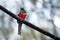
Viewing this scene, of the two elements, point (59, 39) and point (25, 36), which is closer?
point (59, 39)

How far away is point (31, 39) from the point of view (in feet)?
14.1

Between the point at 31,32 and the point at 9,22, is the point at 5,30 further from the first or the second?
the point at 31,32

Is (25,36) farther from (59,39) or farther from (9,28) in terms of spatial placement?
(59,39)

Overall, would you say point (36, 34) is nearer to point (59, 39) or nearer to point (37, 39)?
point (37, 39)

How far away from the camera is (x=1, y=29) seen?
443 cm

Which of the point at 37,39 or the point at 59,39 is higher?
the point at 59,39

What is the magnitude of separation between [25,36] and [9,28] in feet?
1.10

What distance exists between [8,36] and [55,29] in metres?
0.86

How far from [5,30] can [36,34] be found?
1.89 ft

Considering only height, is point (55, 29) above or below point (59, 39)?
below

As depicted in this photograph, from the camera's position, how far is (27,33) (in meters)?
4.39

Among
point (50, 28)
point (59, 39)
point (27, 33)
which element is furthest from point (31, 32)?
point (59, 39)

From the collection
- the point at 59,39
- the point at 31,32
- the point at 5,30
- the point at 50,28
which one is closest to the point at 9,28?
the point at 5,30

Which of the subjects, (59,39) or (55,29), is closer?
(59,39)
